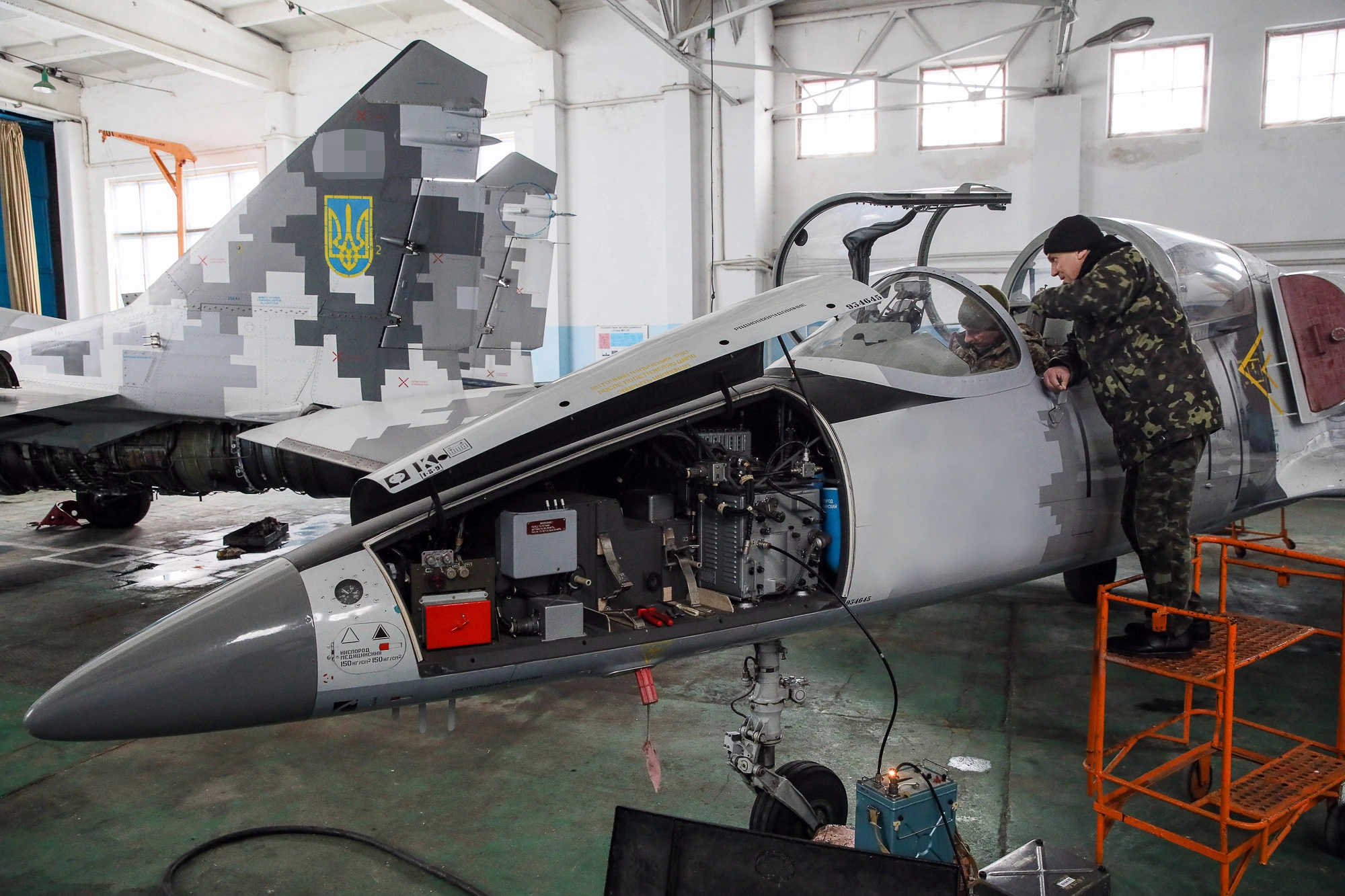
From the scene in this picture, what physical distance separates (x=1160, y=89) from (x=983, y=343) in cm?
1238

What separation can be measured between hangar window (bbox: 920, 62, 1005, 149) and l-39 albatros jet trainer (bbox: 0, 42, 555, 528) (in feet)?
30.9

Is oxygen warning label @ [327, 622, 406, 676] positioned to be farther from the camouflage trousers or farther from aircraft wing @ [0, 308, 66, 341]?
aircraft wing @ [0, 308, 66, 341]

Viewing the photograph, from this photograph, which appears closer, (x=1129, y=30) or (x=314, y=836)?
(x=314, y=836)

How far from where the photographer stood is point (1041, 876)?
287cm

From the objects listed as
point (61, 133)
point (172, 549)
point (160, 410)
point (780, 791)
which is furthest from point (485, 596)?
point (61, 133)

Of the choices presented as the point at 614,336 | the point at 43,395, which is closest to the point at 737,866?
the point at 43,395

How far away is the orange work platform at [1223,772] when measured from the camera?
3.04 m

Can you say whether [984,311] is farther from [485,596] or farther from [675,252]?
[675,252]

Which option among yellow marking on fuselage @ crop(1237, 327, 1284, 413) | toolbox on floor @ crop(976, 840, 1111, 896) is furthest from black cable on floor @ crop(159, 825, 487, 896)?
yellow marking on fuselage @ crop(1237, 327, 1284, 413)

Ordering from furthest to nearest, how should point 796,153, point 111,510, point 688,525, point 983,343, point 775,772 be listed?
point 796,153, point 111,510, point 983,343, point 688,525, point 775,772

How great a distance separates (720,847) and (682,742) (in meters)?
2.04

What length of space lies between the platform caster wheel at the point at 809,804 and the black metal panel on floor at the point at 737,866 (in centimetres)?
77

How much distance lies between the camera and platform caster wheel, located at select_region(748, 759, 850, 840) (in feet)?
10.7

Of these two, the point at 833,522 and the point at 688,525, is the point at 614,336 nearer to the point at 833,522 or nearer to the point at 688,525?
the point at 688,525
